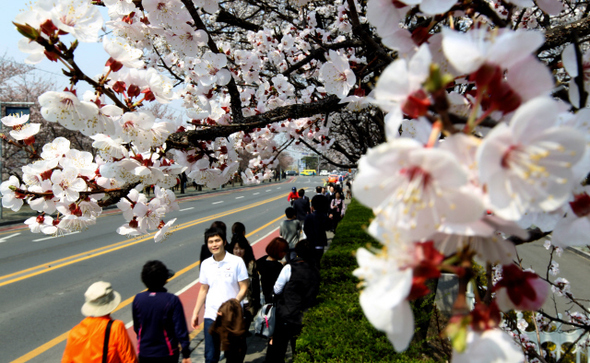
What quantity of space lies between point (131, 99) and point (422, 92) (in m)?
1.55

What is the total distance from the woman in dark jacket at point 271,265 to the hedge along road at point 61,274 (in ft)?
8.45

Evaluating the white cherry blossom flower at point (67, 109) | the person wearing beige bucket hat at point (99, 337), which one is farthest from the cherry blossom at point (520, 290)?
the person wearing beige bucket hat at point (99, 337)

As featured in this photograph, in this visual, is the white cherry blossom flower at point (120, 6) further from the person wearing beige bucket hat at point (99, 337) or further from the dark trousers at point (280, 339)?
the dark trousers at point (280, 339)

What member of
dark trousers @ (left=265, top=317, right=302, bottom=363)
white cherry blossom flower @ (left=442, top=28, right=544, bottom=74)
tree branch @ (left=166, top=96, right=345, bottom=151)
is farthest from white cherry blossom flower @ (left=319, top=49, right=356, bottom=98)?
dark trousers @ (left=265, top=317, right=302, bottom=363)

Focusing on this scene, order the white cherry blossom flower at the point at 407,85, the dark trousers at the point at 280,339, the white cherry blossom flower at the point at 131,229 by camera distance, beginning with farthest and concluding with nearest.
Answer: the dark trousers at the point at 280,339 < the white cherry blossom flower at the point at 131,229 < the white cherry blossom flower at the point at 407,85

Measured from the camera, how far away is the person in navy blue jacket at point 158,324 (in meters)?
3.52

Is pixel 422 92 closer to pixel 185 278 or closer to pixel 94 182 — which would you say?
pixel 94 182

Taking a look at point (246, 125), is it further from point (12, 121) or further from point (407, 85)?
point (407, 85)

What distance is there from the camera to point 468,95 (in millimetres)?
1111

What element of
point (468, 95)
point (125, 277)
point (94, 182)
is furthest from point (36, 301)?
point (468, 95)

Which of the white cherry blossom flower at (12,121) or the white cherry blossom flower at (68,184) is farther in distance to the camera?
the white cherry blossom flower at (12,121)

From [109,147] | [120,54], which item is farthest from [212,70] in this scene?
[120,54]

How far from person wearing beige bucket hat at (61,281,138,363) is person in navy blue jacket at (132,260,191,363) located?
0.24 m

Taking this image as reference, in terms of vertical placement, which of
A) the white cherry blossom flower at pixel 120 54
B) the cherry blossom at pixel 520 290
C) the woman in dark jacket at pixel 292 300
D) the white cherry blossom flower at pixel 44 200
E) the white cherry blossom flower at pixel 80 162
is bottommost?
the woman in dark jacket at pixel 292 300
